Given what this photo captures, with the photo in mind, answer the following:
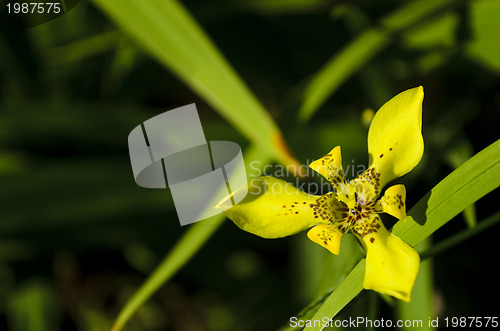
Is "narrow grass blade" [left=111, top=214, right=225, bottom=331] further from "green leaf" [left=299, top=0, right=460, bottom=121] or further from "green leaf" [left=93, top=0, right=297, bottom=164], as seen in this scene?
"green leaf" [left=299, top=0, right=460, bottom=121]

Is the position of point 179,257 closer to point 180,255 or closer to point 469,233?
point 180,255

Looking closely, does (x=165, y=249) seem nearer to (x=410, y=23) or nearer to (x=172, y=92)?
(x=172, y=92)

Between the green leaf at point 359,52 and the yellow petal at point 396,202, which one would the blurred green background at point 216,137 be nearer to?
the green leaf at point 359,52

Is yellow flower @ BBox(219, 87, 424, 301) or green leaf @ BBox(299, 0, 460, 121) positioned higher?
yellow flower @ BBox(219, 87, 424, 301)

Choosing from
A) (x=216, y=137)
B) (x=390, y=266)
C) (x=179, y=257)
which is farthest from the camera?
(x=216, y=137)

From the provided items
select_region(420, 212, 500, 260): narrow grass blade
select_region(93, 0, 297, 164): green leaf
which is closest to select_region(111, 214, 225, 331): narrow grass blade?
select_region(93, 0, 297, 164): green leaf

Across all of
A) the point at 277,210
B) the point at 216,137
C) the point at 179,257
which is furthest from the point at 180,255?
the point at 216,137
